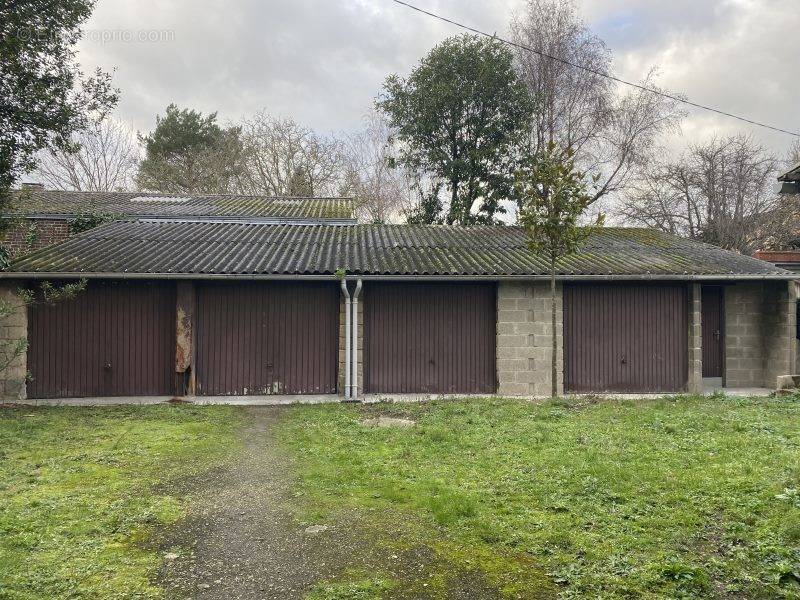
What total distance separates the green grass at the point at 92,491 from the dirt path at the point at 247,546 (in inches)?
7.9

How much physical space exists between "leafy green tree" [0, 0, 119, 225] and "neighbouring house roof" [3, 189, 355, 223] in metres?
5.72

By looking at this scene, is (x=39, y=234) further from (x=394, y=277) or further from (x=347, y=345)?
(x=394, y=277)

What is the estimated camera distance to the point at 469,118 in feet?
72.3

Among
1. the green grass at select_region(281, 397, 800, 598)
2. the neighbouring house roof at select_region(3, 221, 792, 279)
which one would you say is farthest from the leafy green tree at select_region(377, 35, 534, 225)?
the green grass at select_region(281, 397, 800, 598)

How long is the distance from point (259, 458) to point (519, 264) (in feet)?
23.3

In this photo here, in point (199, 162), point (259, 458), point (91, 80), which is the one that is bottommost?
point (259, 458)

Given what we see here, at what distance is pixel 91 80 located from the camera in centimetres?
1005

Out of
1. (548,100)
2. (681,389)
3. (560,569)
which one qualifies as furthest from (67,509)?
(548,100)

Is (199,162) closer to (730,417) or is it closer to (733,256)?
(733,256)

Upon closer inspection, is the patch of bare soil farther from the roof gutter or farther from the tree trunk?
the tree trunk

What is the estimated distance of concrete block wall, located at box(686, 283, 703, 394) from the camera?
39.1 ft

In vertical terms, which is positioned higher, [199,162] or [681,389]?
[199,162]

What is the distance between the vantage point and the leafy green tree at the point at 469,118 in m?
21.8

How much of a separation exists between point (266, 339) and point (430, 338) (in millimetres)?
3362
